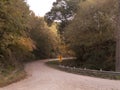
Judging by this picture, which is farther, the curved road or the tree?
the tree

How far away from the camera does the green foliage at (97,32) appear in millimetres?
35312

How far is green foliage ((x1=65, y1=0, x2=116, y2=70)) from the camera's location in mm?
35312

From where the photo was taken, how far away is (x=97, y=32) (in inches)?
1471

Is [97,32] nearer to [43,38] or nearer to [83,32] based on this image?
[83,32]

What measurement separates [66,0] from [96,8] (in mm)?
22943

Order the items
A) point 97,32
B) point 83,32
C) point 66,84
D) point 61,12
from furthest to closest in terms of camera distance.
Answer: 1. point 61,12
2. point 83,32
3. point 97,32
4. point 66,84

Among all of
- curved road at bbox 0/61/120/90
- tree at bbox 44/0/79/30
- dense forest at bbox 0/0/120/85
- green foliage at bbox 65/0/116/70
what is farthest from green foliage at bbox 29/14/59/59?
curved road at bbox 0/61/120/90

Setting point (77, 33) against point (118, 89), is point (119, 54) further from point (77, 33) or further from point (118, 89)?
point (77, 33)

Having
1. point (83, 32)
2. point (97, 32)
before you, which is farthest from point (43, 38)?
point (97, 32)

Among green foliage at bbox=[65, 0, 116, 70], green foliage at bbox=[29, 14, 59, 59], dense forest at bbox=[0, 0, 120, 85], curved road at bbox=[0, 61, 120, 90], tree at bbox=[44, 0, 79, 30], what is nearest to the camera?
curved road at bbox=[0, 61, 120, 90]

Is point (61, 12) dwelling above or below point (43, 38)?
above

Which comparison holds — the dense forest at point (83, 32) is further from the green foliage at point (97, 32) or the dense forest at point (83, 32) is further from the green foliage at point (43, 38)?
the green foliage at point (43, 38)

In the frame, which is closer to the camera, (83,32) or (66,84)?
(66,84)

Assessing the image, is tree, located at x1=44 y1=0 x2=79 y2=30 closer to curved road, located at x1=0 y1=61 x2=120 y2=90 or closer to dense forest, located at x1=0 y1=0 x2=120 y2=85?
dense forest, located at x1=0 y1=0 x2=120 y2=85
